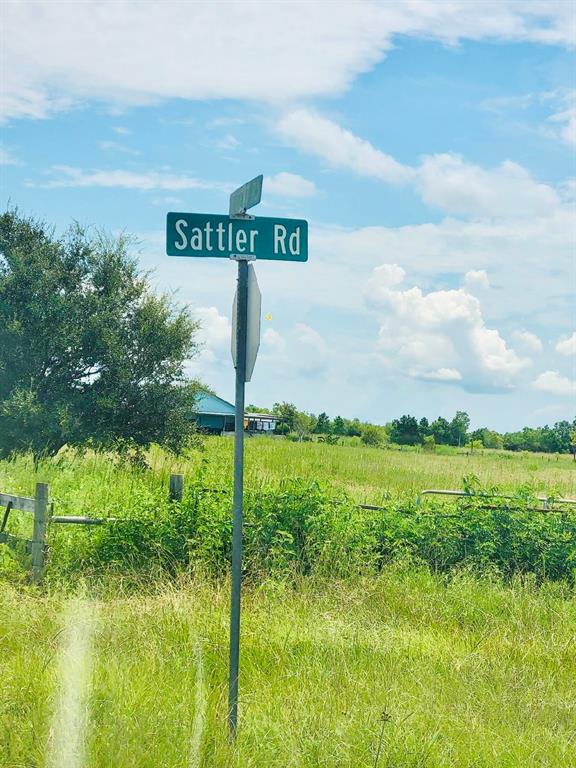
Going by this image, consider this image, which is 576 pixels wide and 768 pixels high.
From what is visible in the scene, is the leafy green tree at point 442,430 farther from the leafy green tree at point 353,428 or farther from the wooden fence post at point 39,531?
the wooden fence post at point 39,531

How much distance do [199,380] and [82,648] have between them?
2159 cm

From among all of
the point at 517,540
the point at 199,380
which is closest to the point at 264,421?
the point at 199,380

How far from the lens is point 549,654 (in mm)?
6730

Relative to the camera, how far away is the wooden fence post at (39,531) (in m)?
9.40

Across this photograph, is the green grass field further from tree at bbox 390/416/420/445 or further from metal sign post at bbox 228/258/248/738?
tree at bbox 390/416/420/445

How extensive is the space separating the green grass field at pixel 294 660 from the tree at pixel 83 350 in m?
15.5

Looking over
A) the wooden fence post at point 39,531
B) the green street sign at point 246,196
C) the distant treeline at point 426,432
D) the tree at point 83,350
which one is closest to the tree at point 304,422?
the distant treeline at point 426,432

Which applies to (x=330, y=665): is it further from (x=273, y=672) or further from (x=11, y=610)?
(x=11, y=610)

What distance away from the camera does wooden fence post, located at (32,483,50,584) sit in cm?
940

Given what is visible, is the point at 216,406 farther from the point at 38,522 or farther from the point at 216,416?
the point at 38,522

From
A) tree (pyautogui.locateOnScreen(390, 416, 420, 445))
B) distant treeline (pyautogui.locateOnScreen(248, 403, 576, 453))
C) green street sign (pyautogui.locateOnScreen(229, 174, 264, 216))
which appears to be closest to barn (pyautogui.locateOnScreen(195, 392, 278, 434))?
distant treeline (pyautogui.locateOnScreen(248, 403, 576, 453))

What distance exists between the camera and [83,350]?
2589cm

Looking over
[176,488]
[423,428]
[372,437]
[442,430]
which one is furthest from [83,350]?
[442,430]

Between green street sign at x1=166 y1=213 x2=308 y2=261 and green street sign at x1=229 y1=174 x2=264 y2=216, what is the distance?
0.28 ft
